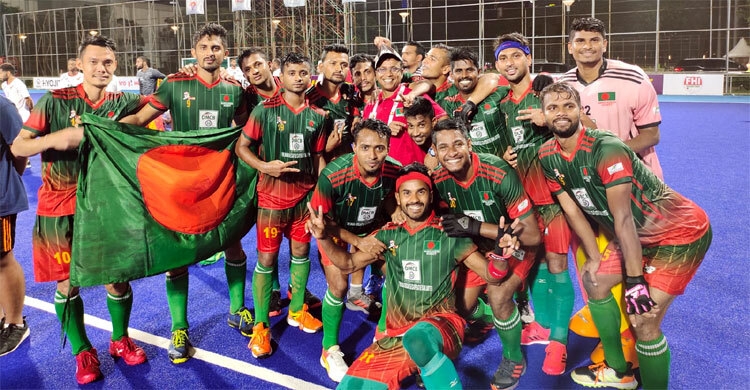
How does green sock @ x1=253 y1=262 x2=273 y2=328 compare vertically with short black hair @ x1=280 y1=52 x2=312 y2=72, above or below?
below

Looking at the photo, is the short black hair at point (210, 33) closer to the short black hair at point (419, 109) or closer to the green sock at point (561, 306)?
the short black hair at point (419, 109)

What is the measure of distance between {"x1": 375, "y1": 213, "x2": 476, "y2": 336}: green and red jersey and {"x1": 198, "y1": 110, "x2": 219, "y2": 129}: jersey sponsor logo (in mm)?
2144

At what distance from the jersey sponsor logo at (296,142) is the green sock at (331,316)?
4.03ft

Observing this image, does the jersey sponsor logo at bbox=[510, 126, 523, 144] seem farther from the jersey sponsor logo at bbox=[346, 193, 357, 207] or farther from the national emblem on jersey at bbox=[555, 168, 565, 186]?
the jersey sponsor logo at bbox=[346, 193, 357, 207]

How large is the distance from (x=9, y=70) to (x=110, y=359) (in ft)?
30.6

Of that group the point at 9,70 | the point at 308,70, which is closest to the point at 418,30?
the point at 9,70

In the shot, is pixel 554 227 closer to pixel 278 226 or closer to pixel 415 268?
pixel 415 268

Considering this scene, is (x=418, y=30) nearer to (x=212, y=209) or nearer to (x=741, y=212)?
(x=741, y=212)

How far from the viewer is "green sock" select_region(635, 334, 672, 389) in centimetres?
331

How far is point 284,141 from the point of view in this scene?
15.2 ft

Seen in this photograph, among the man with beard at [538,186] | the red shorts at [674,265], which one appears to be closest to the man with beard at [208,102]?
the man with beard at [538,186]

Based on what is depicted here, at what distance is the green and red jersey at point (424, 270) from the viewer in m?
3.56

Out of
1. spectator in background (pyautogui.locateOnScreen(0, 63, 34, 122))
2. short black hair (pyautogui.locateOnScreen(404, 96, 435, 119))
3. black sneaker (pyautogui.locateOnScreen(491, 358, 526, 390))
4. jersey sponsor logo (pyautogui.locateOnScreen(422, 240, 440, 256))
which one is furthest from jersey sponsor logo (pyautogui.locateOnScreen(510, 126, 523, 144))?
spectator in background (pyautogui.locateOnScreen(0, 63, 34, 122))

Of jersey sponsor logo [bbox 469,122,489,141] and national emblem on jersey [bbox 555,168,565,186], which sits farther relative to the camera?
jersey sponsor logo [bbox 469,122,489,141]
